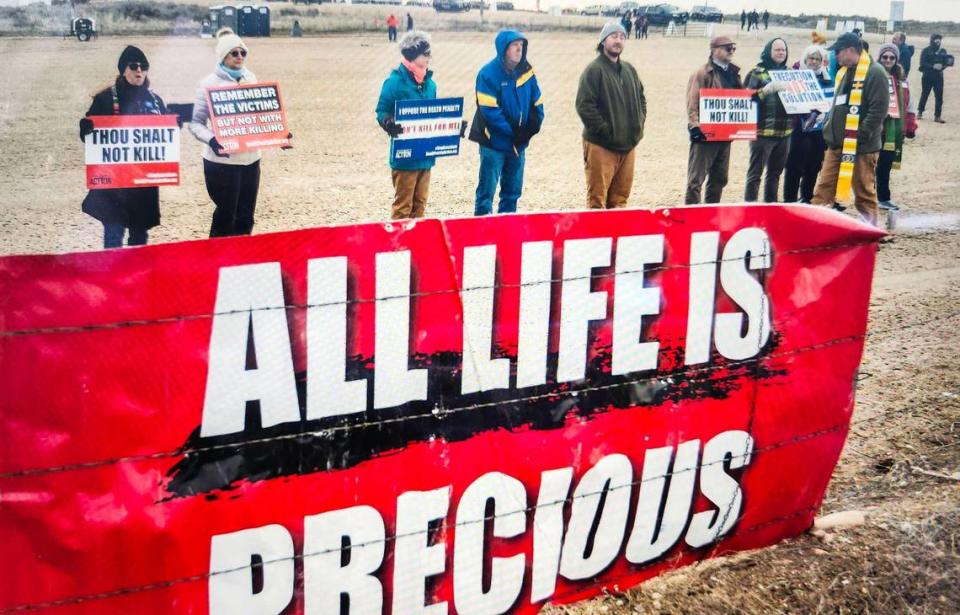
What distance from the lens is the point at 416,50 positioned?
299 inches

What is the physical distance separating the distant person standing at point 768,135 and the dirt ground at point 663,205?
1.08m

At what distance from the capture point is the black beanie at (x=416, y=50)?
24.9 ft

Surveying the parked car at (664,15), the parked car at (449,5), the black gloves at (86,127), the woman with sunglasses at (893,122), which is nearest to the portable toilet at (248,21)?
the parked car at (449,5)

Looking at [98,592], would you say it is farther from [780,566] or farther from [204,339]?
[780,566]

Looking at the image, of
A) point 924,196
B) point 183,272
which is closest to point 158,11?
point 924,196

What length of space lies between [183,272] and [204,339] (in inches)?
7.5

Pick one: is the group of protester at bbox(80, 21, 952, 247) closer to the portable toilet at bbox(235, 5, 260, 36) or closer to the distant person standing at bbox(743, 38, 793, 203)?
the distant person standing at bbox(743, 38, 793, 203)

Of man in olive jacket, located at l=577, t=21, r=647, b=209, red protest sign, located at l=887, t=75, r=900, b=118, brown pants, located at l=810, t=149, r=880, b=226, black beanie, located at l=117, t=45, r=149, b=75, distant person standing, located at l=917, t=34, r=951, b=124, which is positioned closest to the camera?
black beanie, located at l=117, t=45, r=149, b=75

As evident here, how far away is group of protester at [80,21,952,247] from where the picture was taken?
6.95 metres

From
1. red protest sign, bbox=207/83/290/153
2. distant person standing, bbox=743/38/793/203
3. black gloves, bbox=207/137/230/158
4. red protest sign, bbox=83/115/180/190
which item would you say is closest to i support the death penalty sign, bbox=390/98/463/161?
red protest sign, bbox=207/83/290/153

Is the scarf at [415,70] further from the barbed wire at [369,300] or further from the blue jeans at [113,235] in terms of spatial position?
the barbed wire at [369,300]

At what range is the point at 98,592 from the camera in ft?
7.68

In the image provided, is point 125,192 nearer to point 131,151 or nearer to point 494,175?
point 131,151

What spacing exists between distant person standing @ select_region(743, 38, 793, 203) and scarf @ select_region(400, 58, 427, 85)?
3661mm
